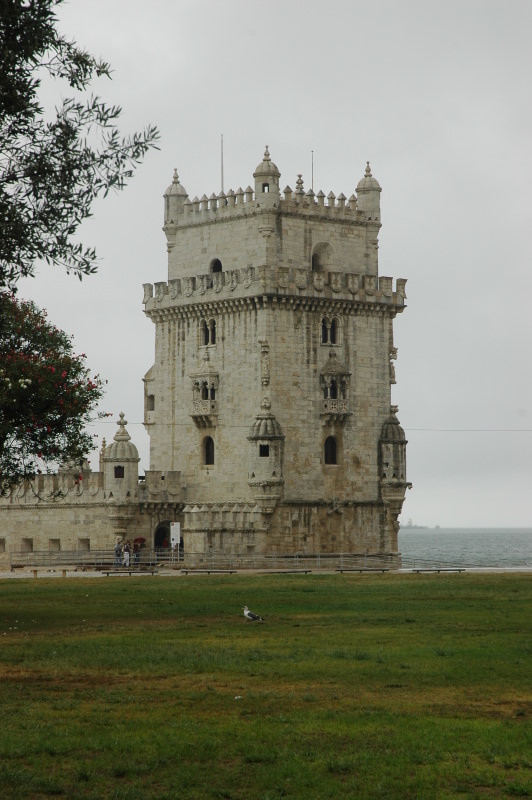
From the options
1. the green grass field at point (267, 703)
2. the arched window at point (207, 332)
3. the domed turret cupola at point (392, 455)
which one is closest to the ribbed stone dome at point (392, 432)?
the domed turret cupola at point (392, 455)

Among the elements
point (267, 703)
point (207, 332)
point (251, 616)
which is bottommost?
point (267, 703)

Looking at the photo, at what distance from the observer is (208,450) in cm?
7694

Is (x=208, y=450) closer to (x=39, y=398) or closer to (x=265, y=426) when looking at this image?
A: (x=265, y=426)

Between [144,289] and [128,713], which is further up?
[144,289]

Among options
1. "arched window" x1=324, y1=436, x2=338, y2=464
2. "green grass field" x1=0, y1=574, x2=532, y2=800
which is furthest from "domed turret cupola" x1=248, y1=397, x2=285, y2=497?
"green grass field" x1=0, y1=574, x2=532, y2=800

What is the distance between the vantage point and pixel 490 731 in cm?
2277

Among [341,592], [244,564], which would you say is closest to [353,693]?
[341,592]

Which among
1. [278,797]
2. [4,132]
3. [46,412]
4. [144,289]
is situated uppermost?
[144,289]

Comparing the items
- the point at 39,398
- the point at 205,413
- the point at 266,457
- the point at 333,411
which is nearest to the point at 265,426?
the point at 266,457

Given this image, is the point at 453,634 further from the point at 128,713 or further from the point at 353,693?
the point at 128,713

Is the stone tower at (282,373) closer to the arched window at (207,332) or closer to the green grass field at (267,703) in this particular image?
the arched window at (207,332)

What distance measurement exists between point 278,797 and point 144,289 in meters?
62.9

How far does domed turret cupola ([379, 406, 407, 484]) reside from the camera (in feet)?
253

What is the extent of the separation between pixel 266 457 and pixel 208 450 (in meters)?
5.09
